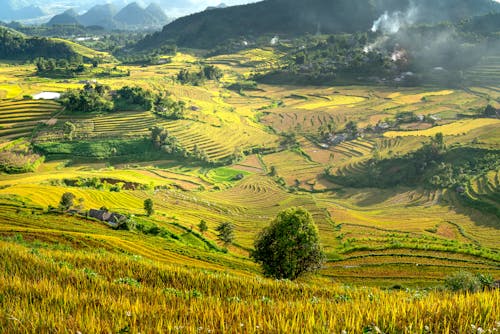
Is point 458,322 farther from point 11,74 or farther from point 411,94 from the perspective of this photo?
point 11,74

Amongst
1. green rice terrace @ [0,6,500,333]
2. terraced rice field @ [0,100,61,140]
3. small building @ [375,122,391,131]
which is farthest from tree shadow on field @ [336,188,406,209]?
terraced rice field @ [0,100,61,140]

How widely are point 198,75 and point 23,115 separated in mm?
84294

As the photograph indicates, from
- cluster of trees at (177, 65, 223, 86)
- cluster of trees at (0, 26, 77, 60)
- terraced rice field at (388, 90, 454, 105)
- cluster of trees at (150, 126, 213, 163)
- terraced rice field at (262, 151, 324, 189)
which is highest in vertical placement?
cluster of trees at (0, 26, 77, 60)

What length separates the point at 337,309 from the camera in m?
4.79

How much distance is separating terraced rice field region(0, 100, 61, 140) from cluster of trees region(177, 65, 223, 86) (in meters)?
65.5

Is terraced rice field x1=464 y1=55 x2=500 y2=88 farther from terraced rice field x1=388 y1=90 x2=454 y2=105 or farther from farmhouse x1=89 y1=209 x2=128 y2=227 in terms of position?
farmhouse x1=89 y1=209 x2=128 y2=227

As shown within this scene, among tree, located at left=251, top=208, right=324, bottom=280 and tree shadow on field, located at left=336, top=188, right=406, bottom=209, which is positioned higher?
tree, located at left=251, top=208, right=324, bottom=280

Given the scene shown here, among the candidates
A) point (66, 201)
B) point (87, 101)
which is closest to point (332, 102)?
point (87, 101)

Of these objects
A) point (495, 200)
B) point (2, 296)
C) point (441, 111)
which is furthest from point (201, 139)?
point (2, 296)

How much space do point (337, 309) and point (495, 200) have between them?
66.0 m

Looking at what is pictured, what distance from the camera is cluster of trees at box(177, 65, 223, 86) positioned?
149375 mm

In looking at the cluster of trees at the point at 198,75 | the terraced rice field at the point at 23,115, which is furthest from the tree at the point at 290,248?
the cluster of trees at the point at 198,75

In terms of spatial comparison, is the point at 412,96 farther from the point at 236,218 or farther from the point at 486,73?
the point at 236,218

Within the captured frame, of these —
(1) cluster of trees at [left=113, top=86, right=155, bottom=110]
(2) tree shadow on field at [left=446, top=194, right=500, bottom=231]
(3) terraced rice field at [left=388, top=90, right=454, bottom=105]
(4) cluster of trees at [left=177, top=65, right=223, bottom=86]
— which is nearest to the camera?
(2) tree shadow on field at [left=446, top=194, right=500, bottom=231]
